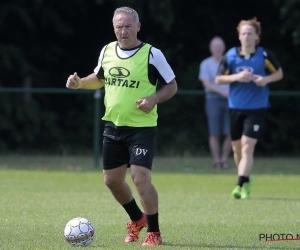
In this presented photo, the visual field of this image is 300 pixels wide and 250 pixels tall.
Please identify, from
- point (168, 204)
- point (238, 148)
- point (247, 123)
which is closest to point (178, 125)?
point (238, 148)

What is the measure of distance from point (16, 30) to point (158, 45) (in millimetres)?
3578

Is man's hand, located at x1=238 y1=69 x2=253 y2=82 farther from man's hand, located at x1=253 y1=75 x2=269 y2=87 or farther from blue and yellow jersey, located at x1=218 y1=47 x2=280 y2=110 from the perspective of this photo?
blue and yellow jersey, located at x1=218 y1=47 x2=280 y2=110

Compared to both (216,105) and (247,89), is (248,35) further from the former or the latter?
(216,105)

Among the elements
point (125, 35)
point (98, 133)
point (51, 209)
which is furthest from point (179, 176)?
point (125, 35)

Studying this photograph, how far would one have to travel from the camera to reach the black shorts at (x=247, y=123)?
11.7 meters

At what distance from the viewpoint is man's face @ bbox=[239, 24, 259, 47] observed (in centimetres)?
1180

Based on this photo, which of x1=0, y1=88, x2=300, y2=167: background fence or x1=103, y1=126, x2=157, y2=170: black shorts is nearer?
x1=103, y1=126, x2=157, y2=170: black shorts

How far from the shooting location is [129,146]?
762cm

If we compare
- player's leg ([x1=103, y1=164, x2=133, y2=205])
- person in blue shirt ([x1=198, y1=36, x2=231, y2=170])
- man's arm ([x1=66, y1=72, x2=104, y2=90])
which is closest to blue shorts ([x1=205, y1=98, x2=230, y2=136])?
person in blue shirt ([x1=198, y1=36, x2=231, y2=170])

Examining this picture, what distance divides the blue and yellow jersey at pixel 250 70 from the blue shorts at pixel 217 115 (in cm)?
450

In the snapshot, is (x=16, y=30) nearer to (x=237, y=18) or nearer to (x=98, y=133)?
(x=98, y=133)

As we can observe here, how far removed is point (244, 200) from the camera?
11.5m

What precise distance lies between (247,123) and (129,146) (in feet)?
14.5

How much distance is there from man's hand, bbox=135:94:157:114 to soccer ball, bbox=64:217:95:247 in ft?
3.72
